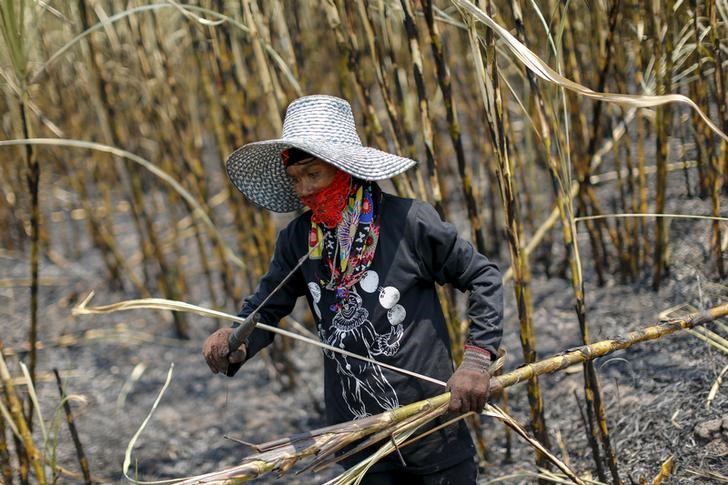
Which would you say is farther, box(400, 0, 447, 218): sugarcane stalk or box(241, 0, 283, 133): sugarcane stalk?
box(241, 0, 283, 133): sugarcane stalk

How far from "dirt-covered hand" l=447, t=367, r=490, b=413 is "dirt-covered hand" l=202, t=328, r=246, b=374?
320 mm

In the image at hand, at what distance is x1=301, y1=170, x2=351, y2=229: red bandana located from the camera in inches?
A: 44.9

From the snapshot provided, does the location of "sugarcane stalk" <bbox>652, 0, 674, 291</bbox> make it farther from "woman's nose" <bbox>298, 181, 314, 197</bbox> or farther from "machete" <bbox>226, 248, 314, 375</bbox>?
"machete" <bbox>226, 248, 314, 375</bbox>

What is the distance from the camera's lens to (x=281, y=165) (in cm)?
126

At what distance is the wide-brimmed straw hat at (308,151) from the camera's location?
1097 millimetres

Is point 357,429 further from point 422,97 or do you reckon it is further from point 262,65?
point 262,65

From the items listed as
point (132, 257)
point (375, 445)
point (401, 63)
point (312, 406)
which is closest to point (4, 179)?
point (132, 257)

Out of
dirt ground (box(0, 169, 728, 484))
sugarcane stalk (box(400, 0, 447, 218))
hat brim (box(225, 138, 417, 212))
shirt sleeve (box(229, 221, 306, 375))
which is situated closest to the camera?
hat brim (box(225, 138, 417, 212))

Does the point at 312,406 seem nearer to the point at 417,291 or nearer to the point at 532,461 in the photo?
the point at 532,461

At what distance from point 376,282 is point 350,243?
0.22 ft

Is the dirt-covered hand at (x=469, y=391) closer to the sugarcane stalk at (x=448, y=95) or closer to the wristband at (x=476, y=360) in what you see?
the wristband at (x=476, y=360)

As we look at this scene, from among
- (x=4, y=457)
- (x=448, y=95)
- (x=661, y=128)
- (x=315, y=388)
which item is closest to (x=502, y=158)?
(x=448, y=95)

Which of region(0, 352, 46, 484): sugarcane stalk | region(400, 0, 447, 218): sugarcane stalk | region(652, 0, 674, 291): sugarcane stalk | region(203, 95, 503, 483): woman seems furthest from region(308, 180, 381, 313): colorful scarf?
region(652, 0, 674, 291): sugarcane stalk

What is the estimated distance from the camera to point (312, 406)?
84.3 inches
